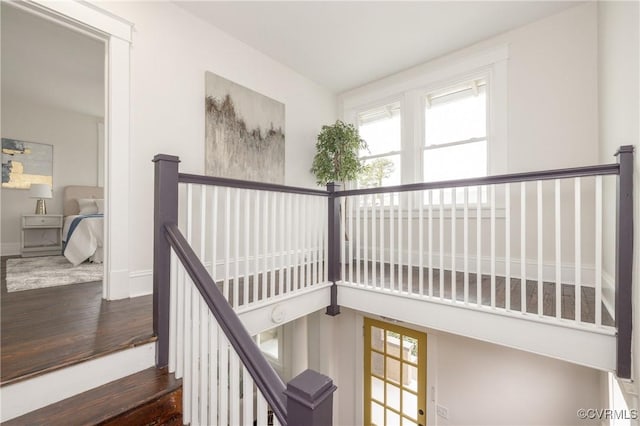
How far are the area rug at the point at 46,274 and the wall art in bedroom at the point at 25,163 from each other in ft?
5.09

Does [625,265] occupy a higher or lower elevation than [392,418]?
higher

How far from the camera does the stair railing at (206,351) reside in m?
0.82

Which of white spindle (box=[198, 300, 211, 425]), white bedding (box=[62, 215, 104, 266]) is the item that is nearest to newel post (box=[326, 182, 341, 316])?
white spindle (box=[198, 300, 211, 425])

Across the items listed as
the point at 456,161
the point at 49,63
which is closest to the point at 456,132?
the point at 456,161

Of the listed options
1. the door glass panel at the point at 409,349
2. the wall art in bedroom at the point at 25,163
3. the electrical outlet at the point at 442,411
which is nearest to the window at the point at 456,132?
the door glass panel at the point at 409,349

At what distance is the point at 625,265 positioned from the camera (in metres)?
1.58

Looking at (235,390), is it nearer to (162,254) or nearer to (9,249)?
(162,254)

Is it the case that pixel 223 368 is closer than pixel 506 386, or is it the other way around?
pixel 223 368

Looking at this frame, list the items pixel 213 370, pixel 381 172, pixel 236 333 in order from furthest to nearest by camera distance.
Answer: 1. pixel 381 172
2. pixel 213 370
3. pixel 236 333

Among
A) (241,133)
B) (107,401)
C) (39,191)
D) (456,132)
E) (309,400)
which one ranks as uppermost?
(456,132)

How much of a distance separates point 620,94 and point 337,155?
8.54 ft

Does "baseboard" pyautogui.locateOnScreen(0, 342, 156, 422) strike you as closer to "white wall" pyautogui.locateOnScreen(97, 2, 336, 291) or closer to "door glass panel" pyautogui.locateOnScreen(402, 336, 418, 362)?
"white wall" pyautogui.locateOnScreen(97, 2, 336, 291)

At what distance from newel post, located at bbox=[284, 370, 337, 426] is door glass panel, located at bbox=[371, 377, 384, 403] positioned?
325 cm

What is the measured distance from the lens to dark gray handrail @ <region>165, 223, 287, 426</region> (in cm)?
90
